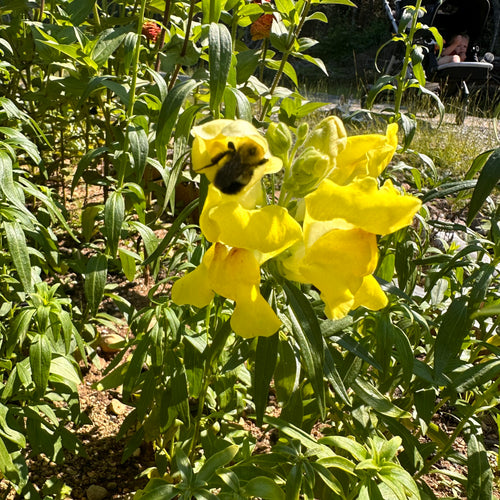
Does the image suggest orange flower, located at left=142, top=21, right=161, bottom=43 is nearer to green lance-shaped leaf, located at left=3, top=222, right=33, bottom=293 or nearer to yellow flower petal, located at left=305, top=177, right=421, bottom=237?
green lance-shaped leaf, located at left=3, top=222, right=33, bottom=293

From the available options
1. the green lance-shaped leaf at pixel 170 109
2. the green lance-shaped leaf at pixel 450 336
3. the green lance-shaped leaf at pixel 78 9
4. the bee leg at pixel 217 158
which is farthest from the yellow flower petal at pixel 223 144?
the green lance-shaped leaf at pixel 78 9

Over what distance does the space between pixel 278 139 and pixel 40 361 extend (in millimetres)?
964

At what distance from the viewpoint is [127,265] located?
195 centimetres

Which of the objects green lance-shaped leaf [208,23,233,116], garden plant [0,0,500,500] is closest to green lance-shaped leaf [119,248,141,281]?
garden plant [0,0,500,500]

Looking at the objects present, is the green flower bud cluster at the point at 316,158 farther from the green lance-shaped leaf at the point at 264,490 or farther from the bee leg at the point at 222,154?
the green lance-shaped leaf at the point at 264,490

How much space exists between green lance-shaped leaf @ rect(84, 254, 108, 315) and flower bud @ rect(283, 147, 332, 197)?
3.13 feet

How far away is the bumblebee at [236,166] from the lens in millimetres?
930

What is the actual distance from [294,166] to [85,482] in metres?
1.56

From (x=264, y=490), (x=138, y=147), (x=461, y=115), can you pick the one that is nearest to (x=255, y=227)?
(x=264, y=490)

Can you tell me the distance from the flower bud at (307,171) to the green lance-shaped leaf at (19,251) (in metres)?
0.90

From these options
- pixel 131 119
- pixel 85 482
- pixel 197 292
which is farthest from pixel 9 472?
pixel 131 119

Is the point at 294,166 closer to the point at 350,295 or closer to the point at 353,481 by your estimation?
the point at 350,295

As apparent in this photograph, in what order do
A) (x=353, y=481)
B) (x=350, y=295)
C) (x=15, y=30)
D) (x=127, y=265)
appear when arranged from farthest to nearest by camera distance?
(x=15, y=30)
(x=127, y=265)
(x=353, y=481)
(x=350, y=295)

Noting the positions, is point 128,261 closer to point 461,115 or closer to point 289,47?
point 289,47
